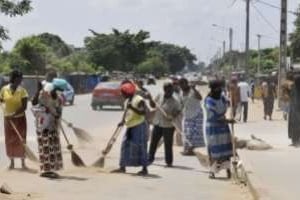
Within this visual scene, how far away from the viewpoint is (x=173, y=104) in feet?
51.9

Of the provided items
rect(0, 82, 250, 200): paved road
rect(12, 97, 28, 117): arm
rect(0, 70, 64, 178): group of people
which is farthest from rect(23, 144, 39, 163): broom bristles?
rect(12, 97, 28, 117): arm

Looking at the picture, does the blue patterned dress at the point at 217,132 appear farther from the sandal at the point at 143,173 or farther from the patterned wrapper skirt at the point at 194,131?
the patterned wrapper skirt at the point at 194,131

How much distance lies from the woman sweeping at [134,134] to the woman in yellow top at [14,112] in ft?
5.84

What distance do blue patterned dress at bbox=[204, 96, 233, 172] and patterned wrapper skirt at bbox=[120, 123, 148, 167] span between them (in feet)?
3.87

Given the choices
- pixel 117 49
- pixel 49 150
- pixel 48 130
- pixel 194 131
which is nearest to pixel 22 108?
pixel 48 130

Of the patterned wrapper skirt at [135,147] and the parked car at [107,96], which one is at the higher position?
the parked car at [107,96]

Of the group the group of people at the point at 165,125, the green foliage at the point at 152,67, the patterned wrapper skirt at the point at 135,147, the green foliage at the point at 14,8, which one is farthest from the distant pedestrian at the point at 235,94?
the green foliage at the point at 152,67

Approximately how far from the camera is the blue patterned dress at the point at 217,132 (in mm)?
13297

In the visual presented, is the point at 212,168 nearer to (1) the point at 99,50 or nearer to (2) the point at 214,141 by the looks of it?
(2) the point at 214,141

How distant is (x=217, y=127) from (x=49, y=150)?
8.73 ft

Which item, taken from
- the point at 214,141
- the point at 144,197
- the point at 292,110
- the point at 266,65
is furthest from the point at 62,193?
the point at 266,65

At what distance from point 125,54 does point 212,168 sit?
11704 centimetres

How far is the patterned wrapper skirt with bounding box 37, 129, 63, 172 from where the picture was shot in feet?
43.8

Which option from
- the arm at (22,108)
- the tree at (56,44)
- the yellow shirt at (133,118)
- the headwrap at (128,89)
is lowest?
the yellow shirt at (133,118)
